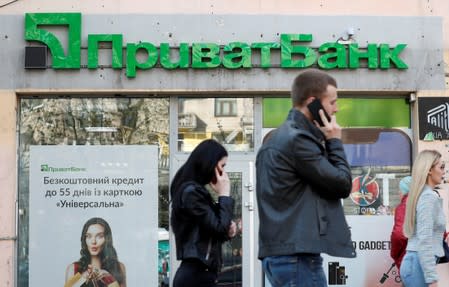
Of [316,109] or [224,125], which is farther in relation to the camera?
[224,125]

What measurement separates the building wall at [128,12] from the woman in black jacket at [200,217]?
4142 mm

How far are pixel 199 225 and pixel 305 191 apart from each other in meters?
1.68

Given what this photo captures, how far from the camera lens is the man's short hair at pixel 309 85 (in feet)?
12.1

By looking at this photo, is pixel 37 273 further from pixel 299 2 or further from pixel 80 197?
pixel 299 2

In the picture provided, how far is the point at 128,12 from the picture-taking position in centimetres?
936

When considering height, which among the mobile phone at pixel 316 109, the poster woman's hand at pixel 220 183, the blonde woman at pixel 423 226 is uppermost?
the mobile phone at pixel 316 109

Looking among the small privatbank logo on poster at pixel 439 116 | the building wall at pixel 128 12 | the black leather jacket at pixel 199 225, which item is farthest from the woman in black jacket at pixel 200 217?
the small privatbank logo on poster at pixel 439 116

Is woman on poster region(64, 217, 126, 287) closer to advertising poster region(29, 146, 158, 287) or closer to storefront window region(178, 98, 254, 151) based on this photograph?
advertising poster region(29, 146, 158, 287)

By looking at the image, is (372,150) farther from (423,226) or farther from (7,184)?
(7,184)

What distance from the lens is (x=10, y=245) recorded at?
9125 mm

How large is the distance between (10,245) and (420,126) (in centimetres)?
532

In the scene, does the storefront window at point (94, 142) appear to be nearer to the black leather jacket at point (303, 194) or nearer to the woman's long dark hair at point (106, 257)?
the woman's long dark hair at point (106, 257)

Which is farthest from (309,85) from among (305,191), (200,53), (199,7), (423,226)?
(199,7)

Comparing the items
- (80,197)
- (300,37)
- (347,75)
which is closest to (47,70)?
(80,197)
